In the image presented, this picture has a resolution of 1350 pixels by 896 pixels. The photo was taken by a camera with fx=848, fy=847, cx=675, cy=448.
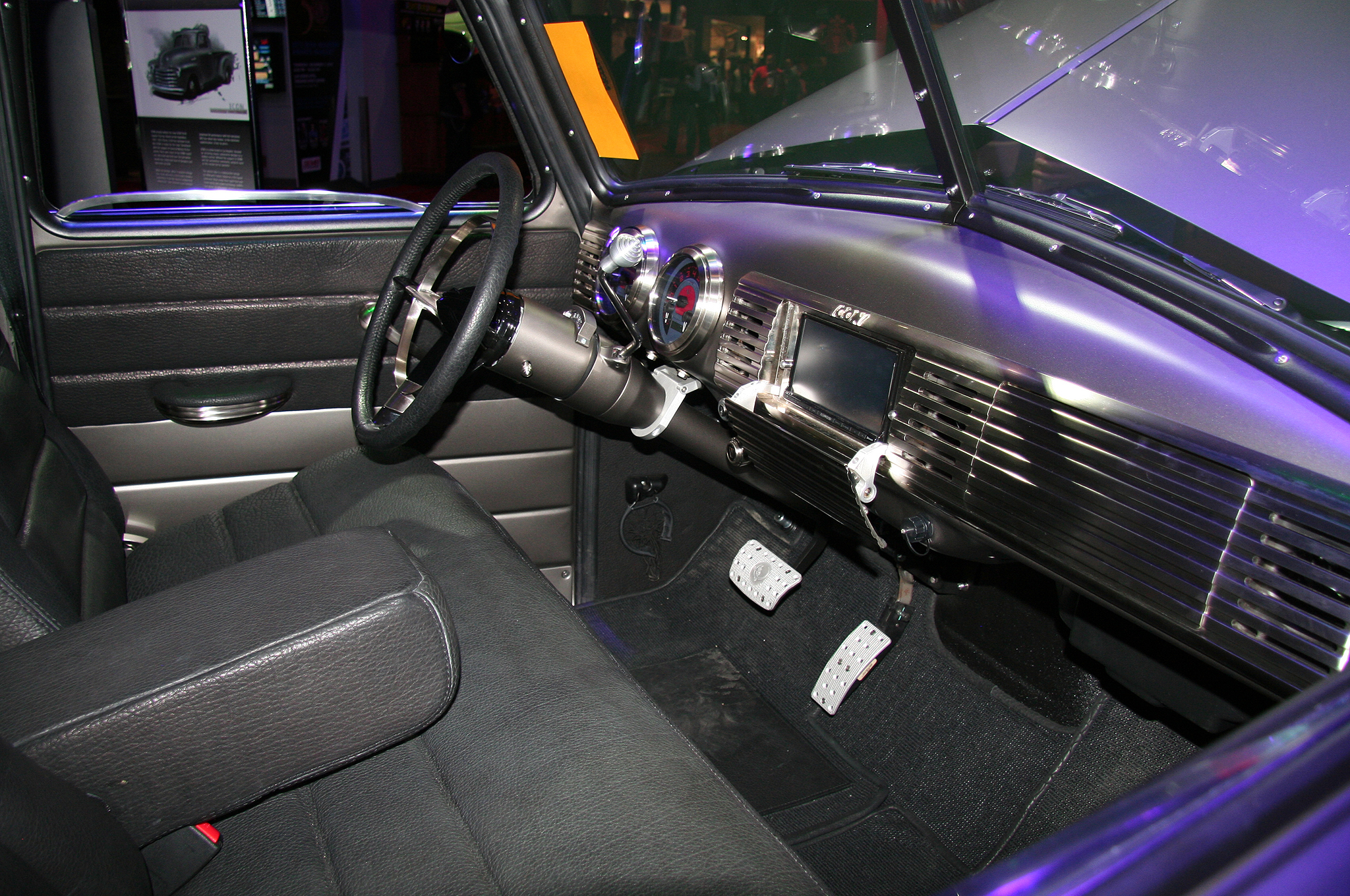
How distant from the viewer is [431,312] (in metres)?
1.65

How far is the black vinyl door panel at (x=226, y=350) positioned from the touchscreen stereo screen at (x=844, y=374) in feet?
3.28

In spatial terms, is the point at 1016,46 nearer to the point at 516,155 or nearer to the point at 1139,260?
the point at 1139,260

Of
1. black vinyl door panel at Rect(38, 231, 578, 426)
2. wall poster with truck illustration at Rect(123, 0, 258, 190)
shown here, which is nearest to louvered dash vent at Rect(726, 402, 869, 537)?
black vinyl door panel at Rect(38, 231, 578, 426)

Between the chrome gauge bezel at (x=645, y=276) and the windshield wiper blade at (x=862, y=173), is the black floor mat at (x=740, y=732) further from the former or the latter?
the windshield wiper blade at (x=862, y=173)

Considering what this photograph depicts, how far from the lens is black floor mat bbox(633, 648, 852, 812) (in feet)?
6.18

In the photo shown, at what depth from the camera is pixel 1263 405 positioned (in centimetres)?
88

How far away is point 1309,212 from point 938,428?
49cm

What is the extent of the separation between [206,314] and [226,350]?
93mm

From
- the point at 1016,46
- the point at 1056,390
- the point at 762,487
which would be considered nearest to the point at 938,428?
the point at 1056,390

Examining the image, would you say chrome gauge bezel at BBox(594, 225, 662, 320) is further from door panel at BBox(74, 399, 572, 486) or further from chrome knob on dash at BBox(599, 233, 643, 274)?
door panel at BBox(74, 399, 572, 486)

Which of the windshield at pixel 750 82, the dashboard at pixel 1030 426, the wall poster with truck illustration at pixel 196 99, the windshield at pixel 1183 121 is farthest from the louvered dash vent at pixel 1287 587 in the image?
the wall poster with truck illustration at pixel 196 99

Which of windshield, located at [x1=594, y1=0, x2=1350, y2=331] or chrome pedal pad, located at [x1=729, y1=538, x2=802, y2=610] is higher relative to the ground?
windshield, located at [x1=594, y1=0, x2=1350, y2=331]

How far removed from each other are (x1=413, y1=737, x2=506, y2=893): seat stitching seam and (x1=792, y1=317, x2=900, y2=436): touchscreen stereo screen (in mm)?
796

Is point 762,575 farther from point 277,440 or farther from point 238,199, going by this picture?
point 238,199
